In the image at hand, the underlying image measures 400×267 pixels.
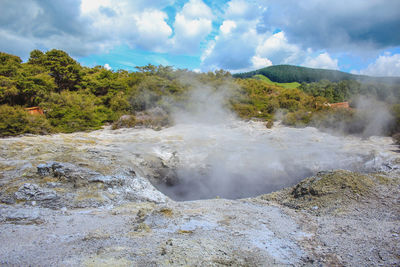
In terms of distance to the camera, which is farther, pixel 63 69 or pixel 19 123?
pixel 63 69

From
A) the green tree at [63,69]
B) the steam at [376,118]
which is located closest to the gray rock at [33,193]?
the steam at [376,118]

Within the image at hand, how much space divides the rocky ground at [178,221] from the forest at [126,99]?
481 cm

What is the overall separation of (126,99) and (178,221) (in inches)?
530

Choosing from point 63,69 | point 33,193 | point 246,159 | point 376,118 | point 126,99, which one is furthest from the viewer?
point 63,69

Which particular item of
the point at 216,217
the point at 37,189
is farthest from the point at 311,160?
the point at 37,189

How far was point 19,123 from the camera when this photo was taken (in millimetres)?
10773

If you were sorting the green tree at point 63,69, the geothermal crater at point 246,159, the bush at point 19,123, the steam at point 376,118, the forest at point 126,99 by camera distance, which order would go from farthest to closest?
1. the green tree at point 63,69
2. the forest at point 126,99
3. the bush at point 19,123
4. the steam at point 376,118
5. the geothermal crater at point 246,159

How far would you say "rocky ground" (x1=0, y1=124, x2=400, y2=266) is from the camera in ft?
10.4

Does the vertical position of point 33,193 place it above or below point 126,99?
below

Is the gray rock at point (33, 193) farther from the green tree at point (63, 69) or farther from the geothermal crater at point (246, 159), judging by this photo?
the green tree at point (63, 69)

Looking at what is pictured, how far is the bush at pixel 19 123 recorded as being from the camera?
1048 cm

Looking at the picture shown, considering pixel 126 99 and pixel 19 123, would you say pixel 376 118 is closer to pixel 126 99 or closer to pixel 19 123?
pixel 126 99

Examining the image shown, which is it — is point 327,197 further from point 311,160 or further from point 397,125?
point 397,125

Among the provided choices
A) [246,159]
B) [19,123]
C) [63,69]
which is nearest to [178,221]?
[246,159]
